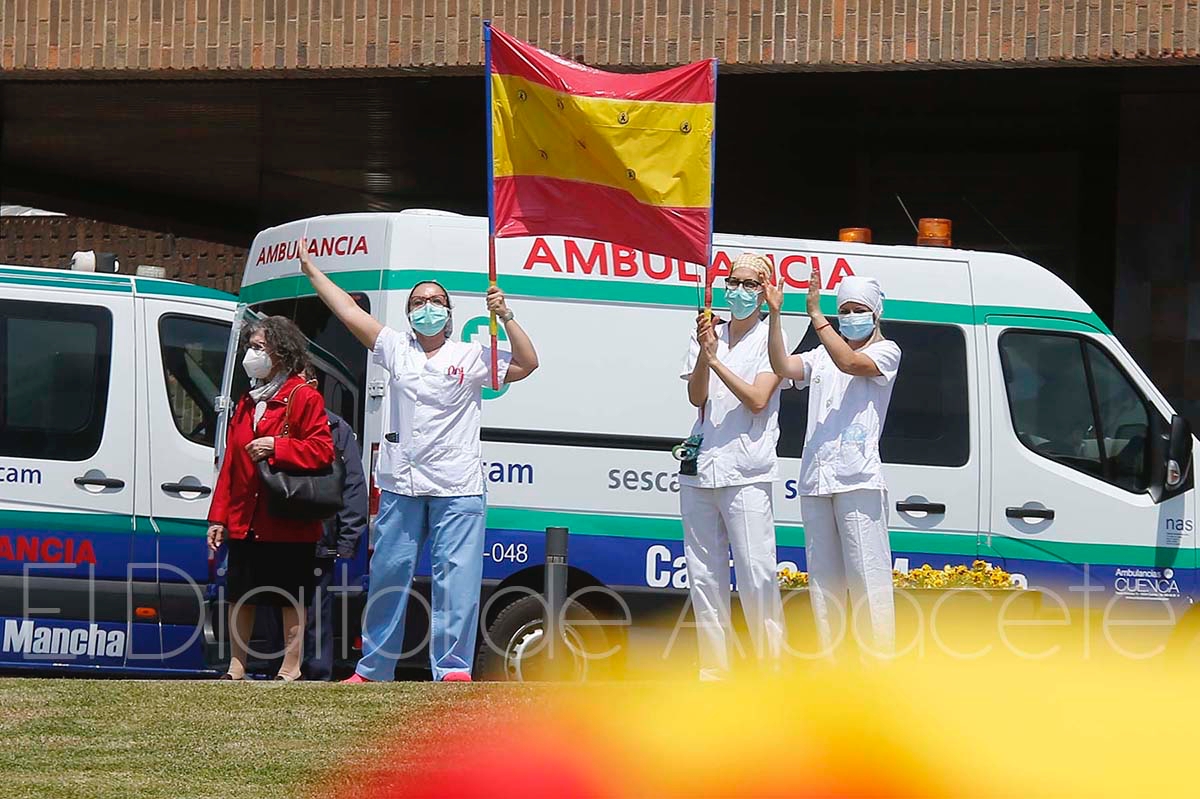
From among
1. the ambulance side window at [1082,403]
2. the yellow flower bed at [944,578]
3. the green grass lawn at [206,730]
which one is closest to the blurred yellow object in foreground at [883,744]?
the green grass lawn at [206,730]

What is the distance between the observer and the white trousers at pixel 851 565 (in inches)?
292

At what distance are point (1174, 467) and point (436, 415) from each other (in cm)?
382

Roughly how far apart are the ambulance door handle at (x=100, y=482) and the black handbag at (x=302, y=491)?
1379mm

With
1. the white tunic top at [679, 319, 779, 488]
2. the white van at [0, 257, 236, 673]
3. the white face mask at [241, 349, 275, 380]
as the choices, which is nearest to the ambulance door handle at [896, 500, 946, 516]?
the white tunic top at [679, 319, 779, 488]

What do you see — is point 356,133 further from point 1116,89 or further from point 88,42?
point 1116,89

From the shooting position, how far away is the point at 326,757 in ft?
17.9

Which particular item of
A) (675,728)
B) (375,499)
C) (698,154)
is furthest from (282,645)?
(675,728)

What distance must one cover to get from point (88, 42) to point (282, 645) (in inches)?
261

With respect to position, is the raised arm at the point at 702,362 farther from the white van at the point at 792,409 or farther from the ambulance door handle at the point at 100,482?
the ambulance door handle at the point at 100,482

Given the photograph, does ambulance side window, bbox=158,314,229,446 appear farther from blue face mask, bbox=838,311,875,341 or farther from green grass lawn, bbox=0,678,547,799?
blue face mask, bbox=838,311,875,341

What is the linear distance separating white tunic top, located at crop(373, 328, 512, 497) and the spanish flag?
69 centimetres

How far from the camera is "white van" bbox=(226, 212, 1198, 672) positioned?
8.70m

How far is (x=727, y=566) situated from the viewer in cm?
770

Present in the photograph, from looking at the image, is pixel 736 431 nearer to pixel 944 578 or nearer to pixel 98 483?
pixel 944 578
